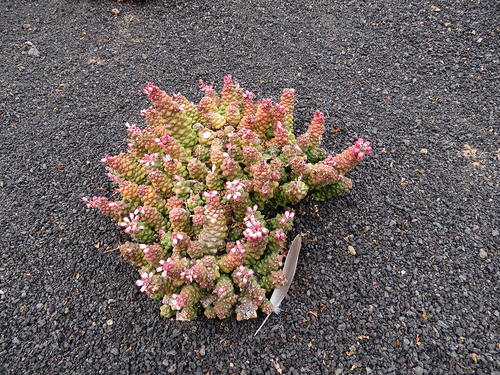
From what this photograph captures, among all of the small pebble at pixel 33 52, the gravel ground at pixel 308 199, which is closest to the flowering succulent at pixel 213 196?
the gravel ground at pixel 308 199

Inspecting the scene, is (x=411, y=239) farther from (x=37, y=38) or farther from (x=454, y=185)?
(x=37, y=38)

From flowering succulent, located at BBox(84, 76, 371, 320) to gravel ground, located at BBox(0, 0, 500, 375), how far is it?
0.30 meters

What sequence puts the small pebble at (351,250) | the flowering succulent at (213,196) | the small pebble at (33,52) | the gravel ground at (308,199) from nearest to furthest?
the flowering succulent at (213,196) → the gravel ground at (308,199) → the small pebble at (351,250) → the small pebble at (33,52)

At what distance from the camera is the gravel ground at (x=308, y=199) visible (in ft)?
5.98

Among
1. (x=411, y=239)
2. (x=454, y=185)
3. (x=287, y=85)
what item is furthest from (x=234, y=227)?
(x=287, y=85)

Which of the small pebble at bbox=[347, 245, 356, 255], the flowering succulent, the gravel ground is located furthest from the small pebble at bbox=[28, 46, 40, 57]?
the small pebble at bbox=[347, 245, 356, 255]

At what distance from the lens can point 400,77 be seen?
10.3 ft

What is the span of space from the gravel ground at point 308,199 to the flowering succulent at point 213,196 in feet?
0.97

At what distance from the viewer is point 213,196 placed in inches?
65.0

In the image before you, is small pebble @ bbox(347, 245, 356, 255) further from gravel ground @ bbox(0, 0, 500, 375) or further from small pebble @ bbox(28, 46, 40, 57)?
small pebble @ bbox(28, 46, 40, 57)

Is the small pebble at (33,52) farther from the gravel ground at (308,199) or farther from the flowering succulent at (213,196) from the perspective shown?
the flowering succulent at (213,196)

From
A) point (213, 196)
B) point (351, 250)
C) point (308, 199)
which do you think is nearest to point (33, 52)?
point (213, 196)

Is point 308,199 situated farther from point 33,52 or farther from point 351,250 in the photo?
point 33,52

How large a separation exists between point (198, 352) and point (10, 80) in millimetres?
3612
